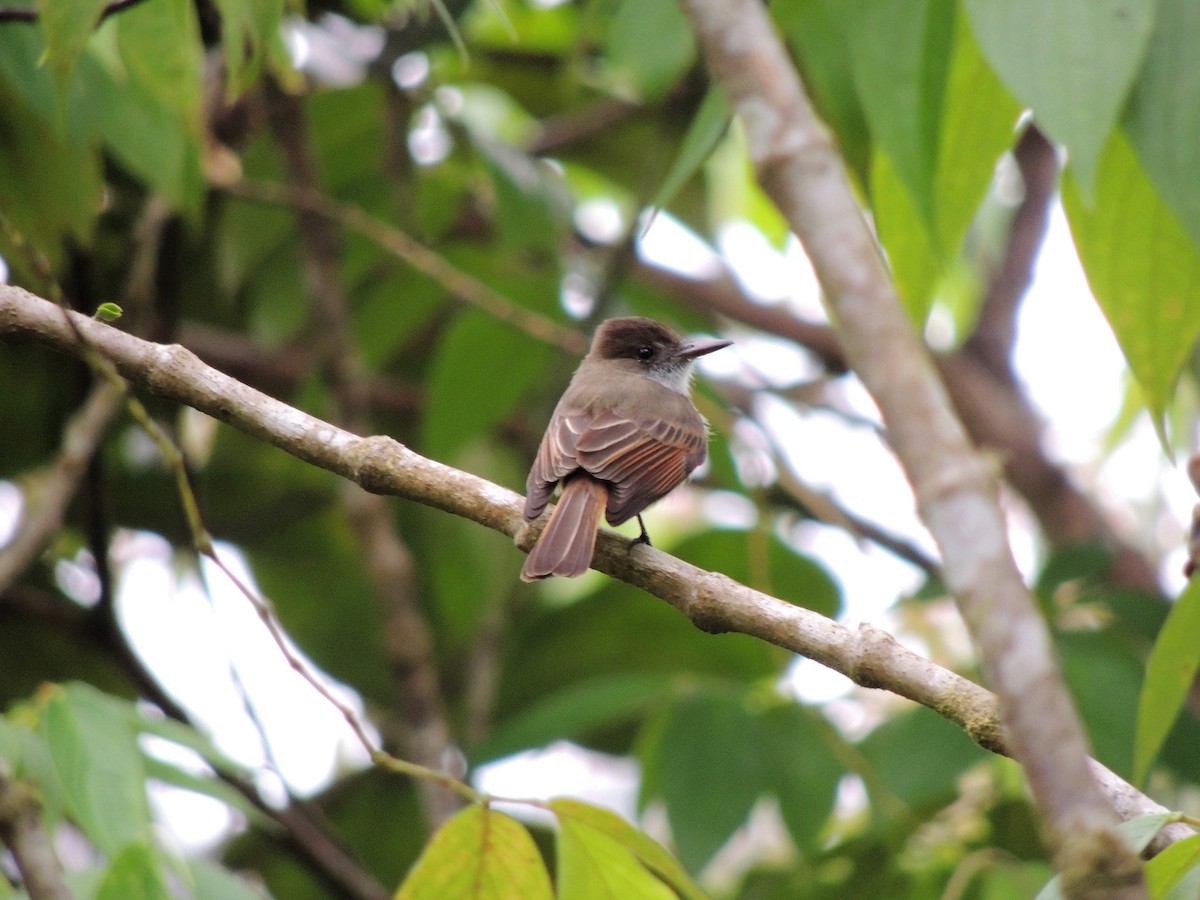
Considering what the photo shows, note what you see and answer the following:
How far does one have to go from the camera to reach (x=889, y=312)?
146 cm

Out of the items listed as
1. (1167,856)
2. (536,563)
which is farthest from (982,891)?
(1167,856)

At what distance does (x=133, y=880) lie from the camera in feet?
7.14

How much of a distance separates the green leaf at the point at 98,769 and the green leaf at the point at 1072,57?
185cm

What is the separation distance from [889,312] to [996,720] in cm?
89

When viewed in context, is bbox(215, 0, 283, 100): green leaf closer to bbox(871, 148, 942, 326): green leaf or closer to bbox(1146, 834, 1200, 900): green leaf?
bbox(871, 148, 942, 326): green leaf

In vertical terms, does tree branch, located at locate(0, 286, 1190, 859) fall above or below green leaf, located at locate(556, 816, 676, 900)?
above

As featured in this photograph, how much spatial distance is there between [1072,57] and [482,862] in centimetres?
147

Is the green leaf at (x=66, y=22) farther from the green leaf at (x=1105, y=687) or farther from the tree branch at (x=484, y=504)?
the green leaf at (x=1105, y=687)

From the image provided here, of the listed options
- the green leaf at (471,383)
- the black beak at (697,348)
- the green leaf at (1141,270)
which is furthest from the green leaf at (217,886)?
the black beak at (697,348)

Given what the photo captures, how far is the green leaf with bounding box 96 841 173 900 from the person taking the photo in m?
2.17

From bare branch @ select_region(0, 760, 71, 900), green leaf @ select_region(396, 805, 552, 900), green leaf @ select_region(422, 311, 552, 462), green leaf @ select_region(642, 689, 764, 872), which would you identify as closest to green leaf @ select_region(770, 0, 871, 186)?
green leaf @ select_region(642, 689, 764, 872)

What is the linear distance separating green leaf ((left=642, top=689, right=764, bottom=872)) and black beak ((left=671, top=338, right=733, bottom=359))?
1.40m

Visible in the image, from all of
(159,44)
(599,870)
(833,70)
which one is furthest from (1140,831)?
(159,44)

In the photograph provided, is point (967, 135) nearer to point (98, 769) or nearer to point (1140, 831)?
point (1140, 831)
